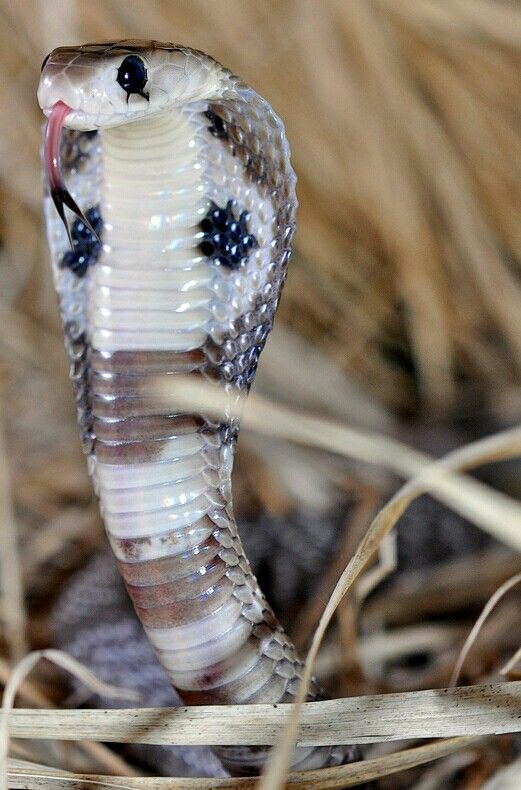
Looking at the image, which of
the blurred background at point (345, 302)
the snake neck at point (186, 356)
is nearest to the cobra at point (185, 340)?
the snake neck at point (186, 356)

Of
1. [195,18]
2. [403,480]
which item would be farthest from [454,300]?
[195,18]

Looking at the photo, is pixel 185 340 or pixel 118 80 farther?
pixel 185 340

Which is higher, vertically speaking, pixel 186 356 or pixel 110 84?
pixel 110 84

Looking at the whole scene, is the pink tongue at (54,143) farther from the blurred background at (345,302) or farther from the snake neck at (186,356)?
the blurred background at (345,302)

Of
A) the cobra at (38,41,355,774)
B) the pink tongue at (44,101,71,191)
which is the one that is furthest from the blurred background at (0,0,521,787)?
the pink tongue at (44,101,71,191)

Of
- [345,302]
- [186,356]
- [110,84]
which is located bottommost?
[186,356]

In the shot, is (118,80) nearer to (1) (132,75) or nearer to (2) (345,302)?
(1) (132,75)

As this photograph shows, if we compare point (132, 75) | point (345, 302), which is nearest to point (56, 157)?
point (132, 75)

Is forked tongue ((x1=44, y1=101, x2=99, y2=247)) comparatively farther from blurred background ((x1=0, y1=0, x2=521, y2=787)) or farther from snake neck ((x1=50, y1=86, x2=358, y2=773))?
blurred background ((x1=0, y1=0, x2=521, y2=787))
